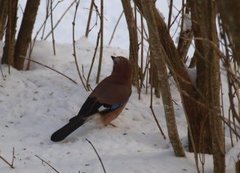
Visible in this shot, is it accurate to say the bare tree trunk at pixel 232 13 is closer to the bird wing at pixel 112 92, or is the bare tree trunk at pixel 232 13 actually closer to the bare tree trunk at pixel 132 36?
the bird wing at pixel 112 92

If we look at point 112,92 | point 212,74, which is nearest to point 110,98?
point 112,92

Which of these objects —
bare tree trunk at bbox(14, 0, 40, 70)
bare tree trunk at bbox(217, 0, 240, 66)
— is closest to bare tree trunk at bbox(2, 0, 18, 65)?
bare tree trunk at bbox(14, 0, 40, 70)

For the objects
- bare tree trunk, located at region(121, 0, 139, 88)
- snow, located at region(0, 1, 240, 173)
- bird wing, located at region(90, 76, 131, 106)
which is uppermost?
bare tree trunk, located at region(121, 0, 139, 88)

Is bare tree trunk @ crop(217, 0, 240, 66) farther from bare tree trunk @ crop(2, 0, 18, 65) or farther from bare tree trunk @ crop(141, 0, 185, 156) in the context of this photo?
bare tree trunk @ crop(2, 0, 18, 65)

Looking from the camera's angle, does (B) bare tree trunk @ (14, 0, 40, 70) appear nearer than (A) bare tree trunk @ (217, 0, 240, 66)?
No

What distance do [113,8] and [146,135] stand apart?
4.62 metres

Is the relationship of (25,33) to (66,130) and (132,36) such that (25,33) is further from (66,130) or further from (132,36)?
(66,130)

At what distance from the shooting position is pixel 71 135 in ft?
10.2

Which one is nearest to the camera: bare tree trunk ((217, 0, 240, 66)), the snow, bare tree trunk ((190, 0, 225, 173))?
bare tree trunk ((217, 0, 240, 66))

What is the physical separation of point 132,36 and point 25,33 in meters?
0.75

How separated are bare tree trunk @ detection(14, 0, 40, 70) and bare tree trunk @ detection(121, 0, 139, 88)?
0.64 metres

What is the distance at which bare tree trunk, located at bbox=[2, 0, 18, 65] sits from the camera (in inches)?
142

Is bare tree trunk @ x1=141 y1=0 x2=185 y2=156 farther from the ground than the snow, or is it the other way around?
bare tree trunk @ x1=141 y1=0 x2=185 y2=156

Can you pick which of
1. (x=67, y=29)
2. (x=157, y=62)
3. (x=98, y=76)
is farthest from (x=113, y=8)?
(x=157, y=62)
